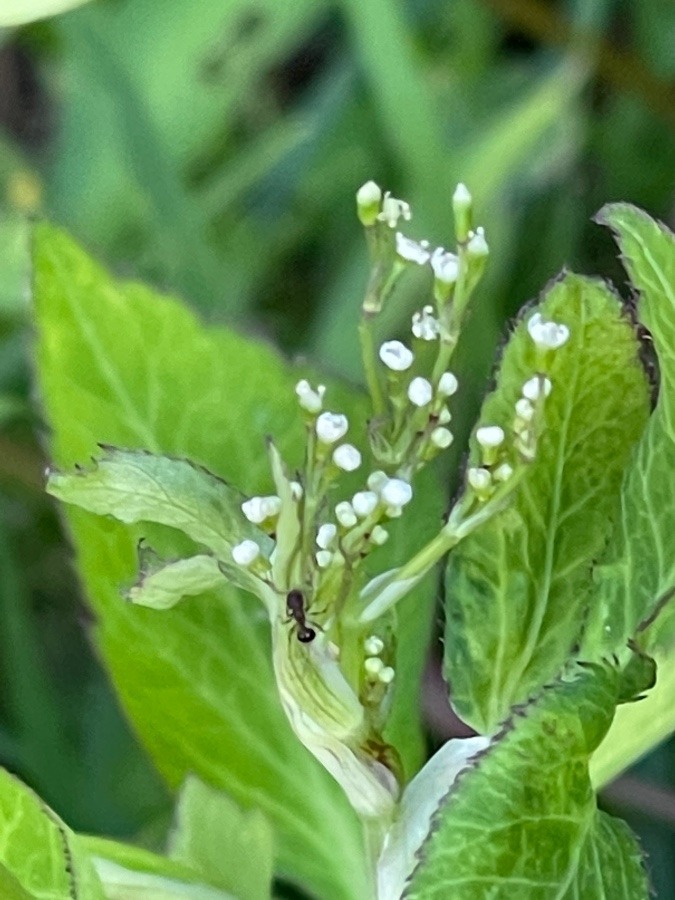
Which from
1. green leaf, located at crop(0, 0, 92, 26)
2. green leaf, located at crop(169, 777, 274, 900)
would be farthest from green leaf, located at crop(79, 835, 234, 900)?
green leaf, located at crop(0, 0, 92, 26)

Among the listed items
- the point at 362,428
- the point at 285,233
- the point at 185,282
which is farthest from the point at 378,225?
the point at 285,233

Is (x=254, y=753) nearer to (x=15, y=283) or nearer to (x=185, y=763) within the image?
(x=185, y=763)

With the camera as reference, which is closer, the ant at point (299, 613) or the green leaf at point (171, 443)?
the ant at point (299, 613)

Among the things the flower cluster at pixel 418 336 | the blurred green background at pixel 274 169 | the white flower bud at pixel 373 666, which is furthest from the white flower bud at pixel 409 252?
the blurred green background at pixel 274 169

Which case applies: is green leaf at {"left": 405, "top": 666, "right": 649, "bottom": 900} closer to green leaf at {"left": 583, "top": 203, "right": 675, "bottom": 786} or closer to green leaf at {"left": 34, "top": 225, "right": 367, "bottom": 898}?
green leaf at {"left": 583, "top": 203, "right": 675, "bottom": 786}

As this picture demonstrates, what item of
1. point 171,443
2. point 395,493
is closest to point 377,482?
point 395,493

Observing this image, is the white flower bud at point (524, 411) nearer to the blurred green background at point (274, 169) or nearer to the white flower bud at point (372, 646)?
the white flower bud at point (372, 646)
